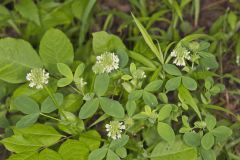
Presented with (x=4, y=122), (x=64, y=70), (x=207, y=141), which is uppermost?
(x=64, y=70)

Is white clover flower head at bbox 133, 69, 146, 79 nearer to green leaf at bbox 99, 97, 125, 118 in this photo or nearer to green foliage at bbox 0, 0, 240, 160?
green foliage at bbox 0, 0, 240, 160

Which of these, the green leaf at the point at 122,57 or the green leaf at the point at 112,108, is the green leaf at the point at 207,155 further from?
the green leaf at the point at 122,57

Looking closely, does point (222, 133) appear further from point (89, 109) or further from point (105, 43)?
point (105, 43)

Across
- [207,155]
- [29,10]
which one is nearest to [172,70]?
[207,155]

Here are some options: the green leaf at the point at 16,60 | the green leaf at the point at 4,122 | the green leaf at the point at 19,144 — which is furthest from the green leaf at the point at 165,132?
the green leaf at the point at 4,122

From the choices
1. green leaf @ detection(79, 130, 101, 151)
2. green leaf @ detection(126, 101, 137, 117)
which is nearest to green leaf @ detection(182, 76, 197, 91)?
green leaf @ detection(126, 101, 137, 117)

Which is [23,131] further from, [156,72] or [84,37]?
[84,37]

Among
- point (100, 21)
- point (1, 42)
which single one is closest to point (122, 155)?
point (1, 42)
